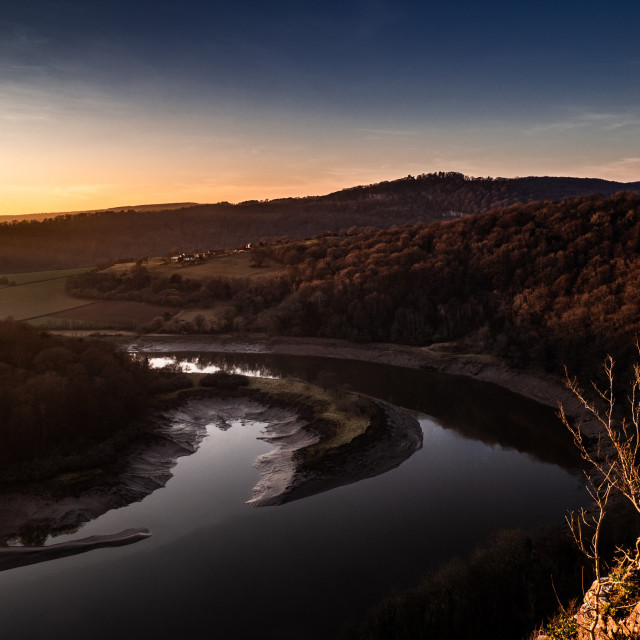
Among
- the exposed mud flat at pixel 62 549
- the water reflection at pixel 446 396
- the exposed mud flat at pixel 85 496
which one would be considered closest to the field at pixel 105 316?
the water reflection at pixel 446 396

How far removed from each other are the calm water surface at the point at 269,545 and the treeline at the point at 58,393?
6231 millimetres

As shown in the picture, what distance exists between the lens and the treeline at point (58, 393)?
30219 millimetres

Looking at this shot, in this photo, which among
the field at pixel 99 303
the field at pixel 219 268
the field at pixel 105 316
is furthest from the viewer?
the field at pixel 219 268

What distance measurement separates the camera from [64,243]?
488 ft

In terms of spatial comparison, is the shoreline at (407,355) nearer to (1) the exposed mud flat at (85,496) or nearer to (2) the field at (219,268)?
(2) the field at (219,268)

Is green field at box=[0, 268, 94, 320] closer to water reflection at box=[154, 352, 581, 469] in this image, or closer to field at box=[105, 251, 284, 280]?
field at box=[105, 251, 284, 280]

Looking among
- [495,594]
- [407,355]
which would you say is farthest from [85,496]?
[407,355]

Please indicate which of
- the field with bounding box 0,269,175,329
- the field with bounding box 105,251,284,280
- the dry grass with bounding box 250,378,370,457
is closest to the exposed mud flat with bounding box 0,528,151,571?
the dry grass with bounding box 250,378,370,457

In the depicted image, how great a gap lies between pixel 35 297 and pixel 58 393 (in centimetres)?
7156

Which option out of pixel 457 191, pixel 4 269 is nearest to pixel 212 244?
pixel 4 269

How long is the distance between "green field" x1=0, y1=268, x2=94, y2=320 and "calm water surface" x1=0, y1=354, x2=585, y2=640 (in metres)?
62.2

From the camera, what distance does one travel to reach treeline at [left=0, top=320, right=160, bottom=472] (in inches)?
1190

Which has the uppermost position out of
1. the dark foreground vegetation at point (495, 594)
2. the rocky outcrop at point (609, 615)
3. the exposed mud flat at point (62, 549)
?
the rocky outcrop at point (609, 615)

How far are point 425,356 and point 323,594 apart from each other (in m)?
44.4
